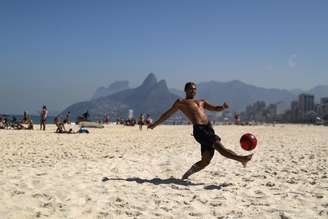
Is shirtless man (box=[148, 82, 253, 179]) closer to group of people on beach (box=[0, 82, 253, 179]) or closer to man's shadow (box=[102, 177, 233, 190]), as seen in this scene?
group of people on beach (box=[0, 82, 253, 179])

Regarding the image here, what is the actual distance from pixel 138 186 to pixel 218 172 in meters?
2.17

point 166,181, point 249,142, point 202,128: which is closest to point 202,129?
point 202,128

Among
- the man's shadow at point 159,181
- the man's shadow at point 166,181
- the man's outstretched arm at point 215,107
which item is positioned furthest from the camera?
the man's outstretched arm at point 215,107

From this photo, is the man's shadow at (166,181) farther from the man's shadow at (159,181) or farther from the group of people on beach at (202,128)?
the group of people on beach at (202,128)

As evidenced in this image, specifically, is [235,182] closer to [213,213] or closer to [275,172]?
[275,172]

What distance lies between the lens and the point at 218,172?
822cm

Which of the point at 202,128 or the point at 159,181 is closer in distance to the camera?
the point at 202,128

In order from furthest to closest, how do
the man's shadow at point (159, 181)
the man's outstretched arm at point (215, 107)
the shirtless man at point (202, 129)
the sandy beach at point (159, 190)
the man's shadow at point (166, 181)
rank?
1. the man's outstretched arm at point (215, 107)
2. the man's shadow at point (159, 181)
3. the shirtless man at point (202, 129)
4. the man's shadow at point (166, 181)
5. the sandy beach at point (159, 190)

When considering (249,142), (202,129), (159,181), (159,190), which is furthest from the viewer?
(159,181)

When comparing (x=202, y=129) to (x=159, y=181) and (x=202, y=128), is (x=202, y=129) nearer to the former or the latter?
(x=202, y=128)

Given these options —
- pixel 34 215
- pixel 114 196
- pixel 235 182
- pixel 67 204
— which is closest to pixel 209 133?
pixel 235 182

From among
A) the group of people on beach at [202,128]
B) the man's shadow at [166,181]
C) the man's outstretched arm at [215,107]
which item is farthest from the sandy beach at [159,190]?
the man's outstretched arm at [215,107]

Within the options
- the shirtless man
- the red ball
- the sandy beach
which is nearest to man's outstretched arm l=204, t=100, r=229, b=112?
the shirtless man

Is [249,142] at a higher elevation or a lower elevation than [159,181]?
higher
